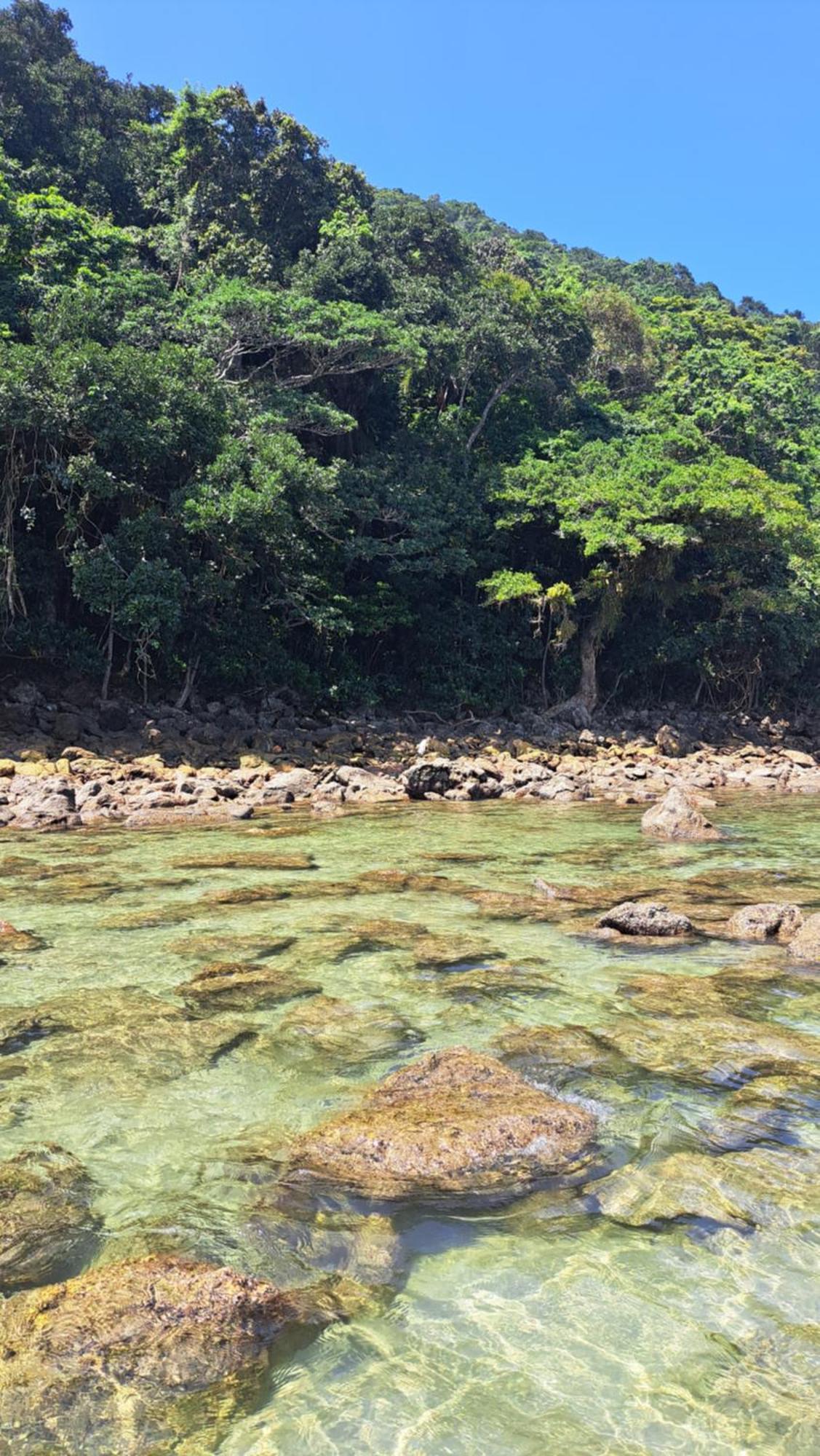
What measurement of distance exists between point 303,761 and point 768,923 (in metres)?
11.6

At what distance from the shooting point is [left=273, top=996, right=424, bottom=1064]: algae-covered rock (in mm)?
4547

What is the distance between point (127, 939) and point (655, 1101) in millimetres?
4170

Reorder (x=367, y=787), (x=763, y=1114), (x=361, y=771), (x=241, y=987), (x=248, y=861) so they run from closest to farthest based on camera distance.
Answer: (x=763, y=1114) → (x=241, y=987) → (x=248, y=861) → (x=367, y=787) → (x=361, y=771)

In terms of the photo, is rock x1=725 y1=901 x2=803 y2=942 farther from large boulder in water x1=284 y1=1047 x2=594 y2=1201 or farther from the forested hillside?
the forested hillside

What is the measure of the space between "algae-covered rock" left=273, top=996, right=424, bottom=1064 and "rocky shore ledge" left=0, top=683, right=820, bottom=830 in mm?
7812

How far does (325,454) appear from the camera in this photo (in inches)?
966

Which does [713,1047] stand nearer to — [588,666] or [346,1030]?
[346,1030]

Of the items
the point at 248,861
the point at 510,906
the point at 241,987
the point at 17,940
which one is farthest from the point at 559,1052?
the point at 248,861

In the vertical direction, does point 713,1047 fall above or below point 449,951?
above

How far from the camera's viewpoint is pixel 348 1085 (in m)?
4.12

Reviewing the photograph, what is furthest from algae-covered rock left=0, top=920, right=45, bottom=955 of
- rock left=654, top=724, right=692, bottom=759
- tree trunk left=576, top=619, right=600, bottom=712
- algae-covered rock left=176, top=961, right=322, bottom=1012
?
tree trunk left=576, top=619, right=600, bottom=712

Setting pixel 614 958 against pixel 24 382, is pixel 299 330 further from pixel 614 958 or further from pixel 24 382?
pixel 614 958

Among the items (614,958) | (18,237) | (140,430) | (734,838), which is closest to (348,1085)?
(614,958)

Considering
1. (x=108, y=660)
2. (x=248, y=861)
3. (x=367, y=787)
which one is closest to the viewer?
(x=248, y=861)
